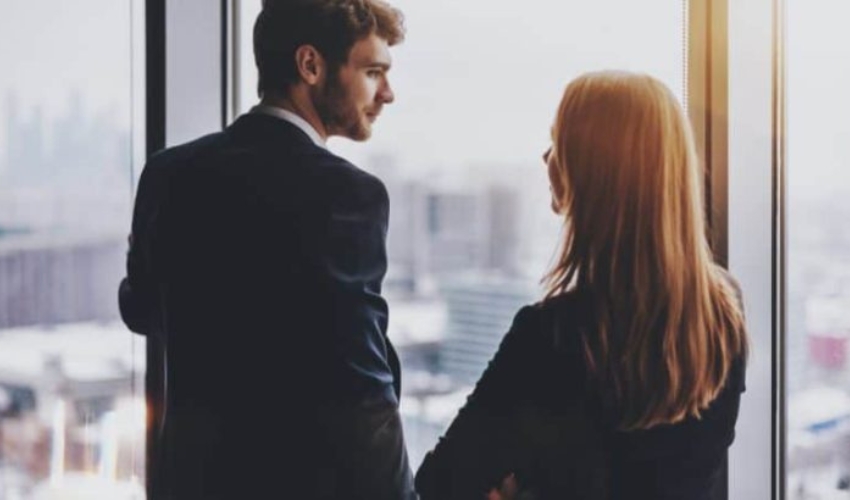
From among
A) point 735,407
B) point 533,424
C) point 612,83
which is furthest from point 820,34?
point 533,424

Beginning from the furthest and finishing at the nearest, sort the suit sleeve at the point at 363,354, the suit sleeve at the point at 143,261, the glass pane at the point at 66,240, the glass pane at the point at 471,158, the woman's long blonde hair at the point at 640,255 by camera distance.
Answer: the glass pane at the point at 66,240 → the glass pane at the point at 471,158 → the suit sleeve at the point at 143,261 → the suit sleeve at the point at 363,354 → the woman's long blonde hair at the point at 640,255

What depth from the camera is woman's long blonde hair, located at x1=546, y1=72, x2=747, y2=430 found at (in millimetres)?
1148

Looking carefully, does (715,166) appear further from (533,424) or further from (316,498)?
(316,498)

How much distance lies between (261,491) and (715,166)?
757 millimetres

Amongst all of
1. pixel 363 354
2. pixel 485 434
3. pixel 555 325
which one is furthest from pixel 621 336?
pixel 363 354

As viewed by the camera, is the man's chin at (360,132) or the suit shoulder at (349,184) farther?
the man's chin at (360,132)

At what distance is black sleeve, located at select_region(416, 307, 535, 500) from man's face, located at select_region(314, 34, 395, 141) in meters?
0.44

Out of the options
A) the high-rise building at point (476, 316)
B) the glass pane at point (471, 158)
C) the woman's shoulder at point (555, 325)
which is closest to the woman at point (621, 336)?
the woman's shoulder at point (555, 325)

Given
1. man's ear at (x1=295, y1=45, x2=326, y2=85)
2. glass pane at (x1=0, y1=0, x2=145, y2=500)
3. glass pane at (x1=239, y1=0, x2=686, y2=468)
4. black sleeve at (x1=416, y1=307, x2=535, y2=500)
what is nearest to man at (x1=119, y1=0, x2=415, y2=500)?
man's ear at (x1=295, y1=45, x2=326, y2=85)

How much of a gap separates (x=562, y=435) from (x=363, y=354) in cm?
30

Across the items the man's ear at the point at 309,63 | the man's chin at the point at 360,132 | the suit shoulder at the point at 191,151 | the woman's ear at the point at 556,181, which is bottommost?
the woman's ear at the point at 556,181

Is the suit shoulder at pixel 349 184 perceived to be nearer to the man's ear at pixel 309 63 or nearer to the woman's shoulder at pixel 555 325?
the man's ear at pixel 309 63

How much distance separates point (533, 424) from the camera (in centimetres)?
121

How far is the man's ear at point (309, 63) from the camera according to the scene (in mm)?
1470
